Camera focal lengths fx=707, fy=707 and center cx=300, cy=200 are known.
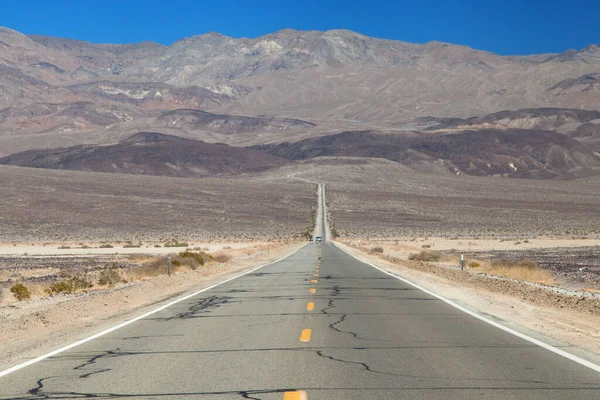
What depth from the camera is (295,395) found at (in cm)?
744

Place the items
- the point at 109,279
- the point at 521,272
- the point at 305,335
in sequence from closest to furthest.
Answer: the point at 305,335 → the point at 109,279 → the point at 521,272

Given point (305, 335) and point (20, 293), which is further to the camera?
point (20, 293)

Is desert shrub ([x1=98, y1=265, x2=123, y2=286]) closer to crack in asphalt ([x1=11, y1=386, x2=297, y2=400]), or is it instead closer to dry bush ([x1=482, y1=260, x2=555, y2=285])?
dry bush ([x1=482, y1=260, x2=555, y2=285])

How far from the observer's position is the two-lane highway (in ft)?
25.3

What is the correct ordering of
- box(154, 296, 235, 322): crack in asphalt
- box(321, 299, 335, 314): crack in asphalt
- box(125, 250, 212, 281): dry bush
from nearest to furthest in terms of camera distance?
box(154, 296, 235, 322): crack in asphalt → box(321, 299, 335, 314): crack in asphalt → box(125, 250, 212, 281): dry bush

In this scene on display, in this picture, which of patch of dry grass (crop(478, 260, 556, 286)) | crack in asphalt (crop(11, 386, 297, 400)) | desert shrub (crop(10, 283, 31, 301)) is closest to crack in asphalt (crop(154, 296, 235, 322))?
desert shrub (crop(10, 283, 31, 301))

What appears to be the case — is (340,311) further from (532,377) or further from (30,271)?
(30,271)

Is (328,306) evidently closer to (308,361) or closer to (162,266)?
(308,361)

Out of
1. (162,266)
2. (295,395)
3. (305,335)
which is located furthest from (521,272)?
(295,395)

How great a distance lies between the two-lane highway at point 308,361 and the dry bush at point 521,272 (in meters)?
13.4

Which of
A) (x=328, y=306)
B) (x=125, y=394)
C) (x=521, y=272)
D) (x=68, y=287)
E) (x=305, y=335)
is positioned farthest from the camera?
(x=521, y=272)

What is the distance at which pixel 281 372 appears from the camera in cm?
864

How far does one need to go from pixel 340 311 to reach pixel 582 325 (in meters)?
4.74

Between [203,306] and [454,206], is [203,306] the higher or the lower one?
the lower one
